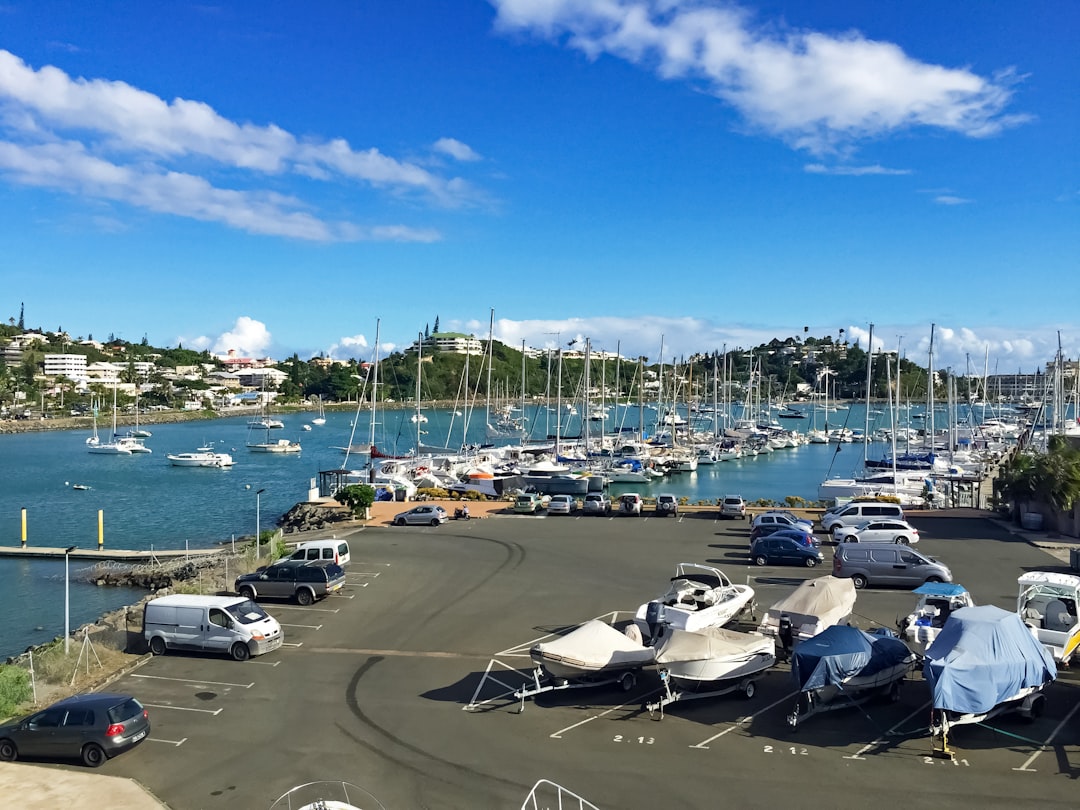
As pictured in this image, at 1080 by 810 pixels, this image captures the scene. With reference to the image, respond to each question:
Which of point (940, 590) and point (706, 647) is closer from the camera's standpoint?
point (706, 647)

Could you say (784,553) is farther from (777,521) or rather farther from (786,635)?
(786,635)

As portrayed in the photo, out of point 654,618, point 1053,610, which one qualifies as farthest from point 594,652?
point 1053,610

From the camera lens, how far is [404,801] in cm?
1155

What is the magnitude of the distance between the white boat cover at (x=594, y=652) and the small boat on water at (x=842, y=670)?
2.78 meters

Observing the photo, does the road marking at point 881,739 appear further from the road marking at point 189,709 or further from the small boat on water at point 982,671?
Result: the road marking at point 189,709

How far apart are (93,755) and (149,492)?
6136cm

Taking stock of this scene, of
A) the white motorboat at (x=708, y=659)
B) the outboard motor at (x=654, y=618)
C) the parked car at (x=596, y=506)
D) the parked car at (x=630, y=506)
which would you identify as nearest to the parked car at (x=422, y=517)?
the parked car at (x=596, y=506)

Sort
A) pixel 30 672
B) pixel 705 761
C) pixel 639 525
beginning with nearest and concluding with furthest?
pixel 705 761, pixel 30 672, pixel 639 525

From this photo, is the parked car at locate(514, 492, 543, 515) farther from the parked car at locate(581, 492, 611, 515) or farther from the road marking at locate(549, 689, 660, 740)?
the road marking at locate(549, 689, 660, 740)

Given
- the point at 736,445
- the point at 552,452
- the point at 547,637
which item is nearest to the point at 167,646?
the point at 547,637

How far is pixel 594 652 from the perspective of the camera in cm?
1526

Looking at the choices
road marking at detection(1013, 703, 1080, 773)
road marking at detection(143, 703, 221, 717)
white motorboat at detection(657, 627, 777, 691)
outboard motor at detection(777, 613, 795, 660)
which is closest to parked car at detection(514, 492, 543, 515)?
outboard motor at detection(777, 613, 795, 660)

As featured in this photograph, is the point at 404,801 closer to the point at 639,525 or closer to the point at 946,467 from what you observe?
the point at 639,525

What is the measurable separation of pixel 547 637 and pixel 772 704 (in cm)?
594
